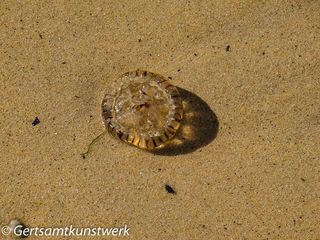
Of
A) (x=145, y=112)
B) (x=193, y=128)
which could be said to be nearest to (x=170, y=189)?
(x=193, y=128)

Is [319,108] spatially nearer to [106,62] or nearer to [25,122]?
[106,62]

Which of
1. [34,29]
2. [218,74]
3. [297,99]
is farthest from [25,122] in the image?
[297,99]

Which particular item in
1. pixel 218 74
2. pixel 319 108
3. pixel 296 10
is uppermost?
pixel 296 10

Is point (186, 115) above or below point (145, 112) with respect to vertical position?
below

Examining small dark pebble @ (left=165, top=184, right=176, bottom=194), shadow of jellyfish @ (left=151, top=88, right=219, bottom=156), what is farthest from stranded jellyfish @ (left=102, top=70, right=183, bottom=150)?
small dark pebble @ (left=165, top=184, right=176, bottom=194)

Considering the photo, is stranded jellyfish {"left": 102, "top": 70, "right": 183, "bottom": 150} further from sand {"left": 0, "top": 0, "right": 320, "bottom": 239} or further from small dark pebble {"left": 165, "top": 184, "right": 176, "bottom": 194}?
small dark pebble {"left": 165, "top": 184, "right": 176, "bottom": 194}

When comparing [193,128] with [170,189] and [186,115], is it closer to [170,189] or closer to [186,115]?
[186,115]
